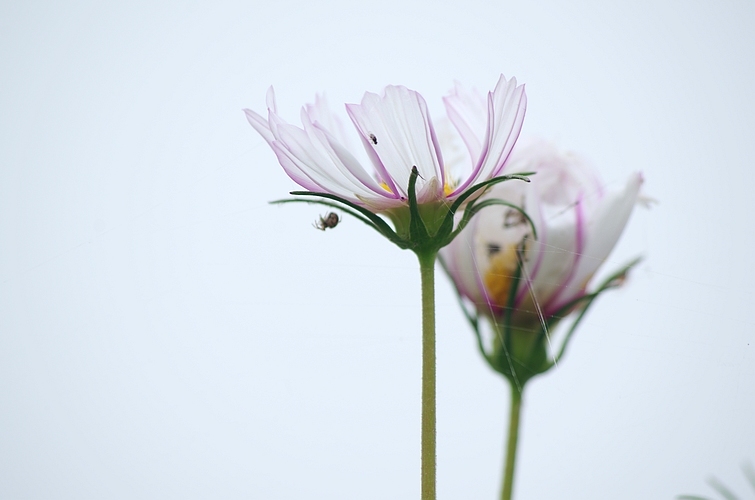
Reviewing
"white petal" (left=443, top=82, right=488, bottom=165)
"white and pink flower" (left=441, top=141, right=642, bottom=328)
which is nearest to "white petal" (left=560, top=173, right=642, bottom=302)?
"white and pink flower" (left=441, top=141, right=642, bottom=328)

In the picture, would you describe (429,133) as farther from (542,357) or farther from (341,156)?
(542,357)

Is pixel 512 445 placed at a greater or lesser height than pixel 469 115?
lesser

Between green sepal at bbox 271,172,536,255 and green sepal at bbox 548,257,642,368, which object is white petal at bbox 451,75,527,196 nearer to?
green sepal at bbox 271,172,536,255

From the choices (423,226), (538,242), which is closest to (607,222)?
(538,242)

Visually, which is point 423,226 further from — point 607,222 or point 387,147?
point 607,222

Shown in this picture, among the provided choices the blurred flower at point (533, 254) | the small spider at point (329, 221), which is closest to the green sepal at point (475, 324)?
the blurred flower at point (533, 254)

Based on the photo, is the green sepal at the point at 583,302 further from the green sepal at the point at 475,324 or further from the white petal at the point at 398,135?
the white petal at the point at 398,135

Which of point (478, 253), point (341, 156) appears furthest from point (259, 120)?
point (478, 253)
